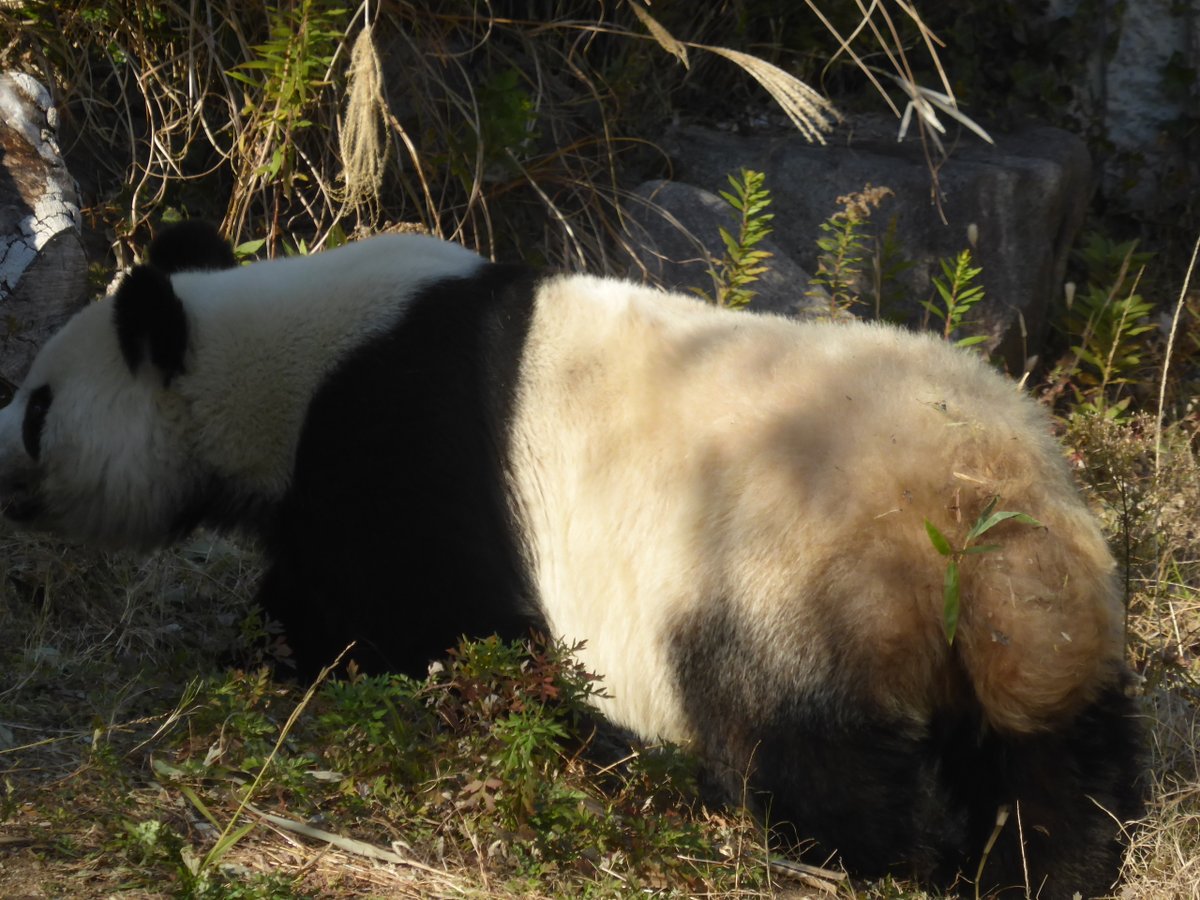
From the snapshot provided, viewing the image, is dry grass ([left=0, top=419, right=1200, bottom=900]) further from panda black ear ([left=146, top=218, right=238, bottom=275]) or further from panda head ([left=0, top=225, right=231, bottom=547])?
panda black ear ([left=146, top=218, right=238, bottom=275])

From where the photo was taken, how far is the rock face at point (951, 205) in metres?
6.50

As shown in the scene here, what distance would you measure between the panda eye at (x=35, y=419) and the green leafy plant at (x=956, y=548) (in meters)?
2.54

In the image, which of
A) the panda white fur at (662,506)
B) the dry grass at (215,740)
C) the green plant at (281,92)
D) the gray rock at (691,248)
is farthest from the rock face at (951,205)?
the panda white fur at (662,506)

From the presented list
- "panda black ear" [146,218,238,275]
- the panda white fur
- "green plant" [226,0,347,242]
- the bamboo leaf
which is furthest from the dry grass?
"green plant" [226,0,347,242]

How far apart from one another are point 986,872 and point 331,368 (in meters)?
2.13

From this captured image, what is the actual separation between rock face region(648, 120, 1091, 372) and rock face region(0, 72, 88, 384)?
3.14 meters

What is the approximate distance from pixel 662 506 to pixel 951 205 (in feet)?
12.8

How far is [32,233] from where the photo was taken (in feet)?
15.8

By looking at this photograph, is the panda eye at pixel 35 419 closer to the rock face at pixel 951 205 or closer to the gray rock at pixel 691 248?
the gray rock at pixel 691 248

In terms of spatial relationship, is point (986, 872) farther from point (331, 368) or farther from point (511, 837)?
point (331, 368)

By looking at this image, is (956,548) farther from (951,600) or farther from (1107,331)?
(1107,331)

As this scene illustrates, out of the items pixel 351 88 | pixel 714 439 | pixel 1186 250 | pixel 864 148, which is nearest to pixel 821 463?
pixel 714 439

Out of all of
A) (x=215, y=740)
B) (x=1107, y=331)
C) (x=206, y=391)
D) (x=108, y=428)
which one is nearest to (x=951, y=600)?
(x=215, y=740)

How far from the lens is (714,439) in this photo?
3232 millimetres
